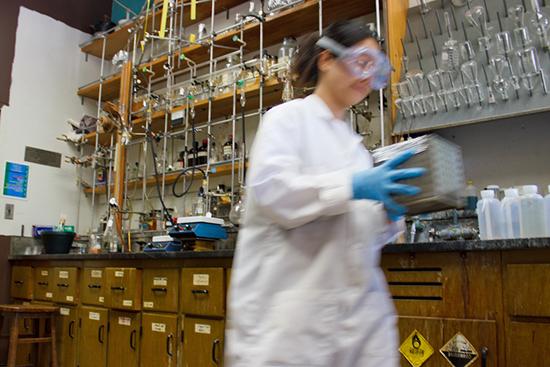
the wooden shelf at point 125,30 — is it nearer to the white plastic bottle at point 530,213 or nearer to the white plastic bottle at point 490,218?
the white plastic bottle at point 490,218

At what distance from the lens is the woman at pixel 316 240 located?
0.94 meters

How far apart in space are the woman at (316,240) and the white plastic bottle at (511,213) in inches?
47.4

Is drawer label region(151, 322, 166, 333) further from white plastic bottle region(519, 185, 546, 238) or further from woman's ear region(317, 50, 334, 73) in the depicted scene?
woman's ear region(317, 50, 334, 73)

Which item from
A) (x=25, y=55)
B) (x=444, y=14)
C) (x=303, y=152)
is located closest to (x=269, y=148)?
(x=303, y=152)

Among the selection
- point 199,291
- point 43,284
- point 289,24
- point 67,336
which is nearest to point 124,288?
point 199,291

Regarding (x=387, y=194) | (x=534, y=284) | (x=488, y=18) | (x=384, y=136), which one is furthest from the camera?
(x=384, y=136)

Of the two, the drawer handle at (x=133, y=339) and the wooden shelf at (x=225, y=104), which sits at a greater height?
the wooden shelf at (x=225, y=104)

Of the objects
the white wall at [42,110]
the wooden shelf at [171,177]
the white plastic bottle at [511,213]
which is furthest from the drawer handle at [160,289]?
the white wall at [42,110]

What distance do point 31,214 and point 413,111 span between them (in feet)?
11.6

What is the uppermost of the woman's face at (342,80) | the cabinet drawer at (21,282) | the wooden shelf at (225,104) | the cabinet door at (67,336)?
the wooden shelf at (225,104)

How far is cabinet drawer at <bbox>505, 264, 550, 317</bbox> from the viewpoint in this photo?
1.63 metres

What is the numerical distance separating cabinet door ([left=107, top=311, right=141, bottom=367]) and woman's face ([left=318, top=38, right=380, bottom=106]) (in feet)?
7.28

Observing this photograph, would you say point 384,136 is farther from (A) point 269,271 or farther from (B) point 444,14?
(A) point 269,271

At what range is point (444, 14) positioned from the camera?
116 inches
